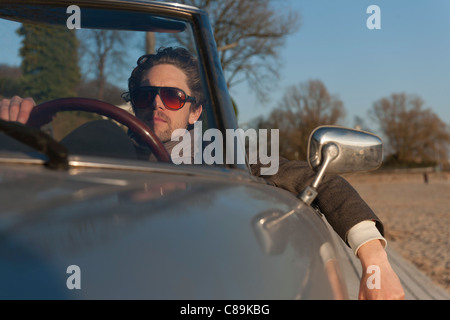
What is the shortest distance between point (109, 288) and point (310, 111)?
63.3 meters

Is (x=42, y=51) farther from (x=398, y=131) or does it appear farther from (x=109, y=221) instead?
(x=398, y=131)

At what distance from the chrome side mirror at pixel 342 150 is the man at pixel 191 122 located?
0.59 ft

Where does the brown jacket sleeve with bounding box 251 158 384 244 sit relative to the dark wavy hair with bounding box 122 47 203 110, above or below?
below

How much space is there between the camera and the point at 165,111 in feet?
6.38

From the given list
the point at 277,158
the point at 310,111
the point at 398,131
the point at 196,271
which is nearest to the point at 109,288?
the point at 196,271

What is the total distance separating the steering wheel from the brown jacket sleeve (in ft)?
1.28

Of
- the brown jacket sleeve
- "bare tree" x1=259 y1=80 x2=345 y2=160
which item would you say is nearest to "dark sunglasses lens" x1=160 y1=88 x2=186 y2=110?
the brown jacket sleeve

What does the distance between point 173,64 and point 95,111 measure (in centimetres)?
33

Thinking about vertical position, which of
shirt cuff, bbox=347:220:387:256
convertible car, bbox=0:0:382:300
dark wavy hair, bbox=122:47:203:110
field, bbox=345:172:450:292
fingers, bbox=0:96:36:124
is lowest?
field, bbox=345:172:450:292

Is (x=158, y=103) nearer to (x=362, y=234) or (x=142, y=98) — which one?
(x=142, y=98)

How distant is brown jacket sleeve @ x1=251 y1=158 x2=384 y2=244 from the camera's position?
5.44 ft

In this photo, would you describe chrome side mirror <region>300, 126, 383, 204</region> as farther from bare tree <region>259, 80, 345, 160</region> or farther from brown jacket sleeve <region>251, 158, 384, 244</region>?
bare tree <region>259, 80, 345, 160</region>

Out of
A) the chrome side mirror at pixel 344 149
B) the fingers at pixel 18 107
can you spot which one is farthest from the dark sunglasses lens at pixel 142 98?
the chrome side mirror at pixel 344 149

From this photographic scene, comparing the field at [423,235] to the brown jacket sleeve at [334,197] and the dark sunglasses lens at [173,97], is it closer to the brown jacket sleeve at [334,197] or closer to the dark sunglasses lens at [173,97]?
the brown jacket sleeve at [334,197]
